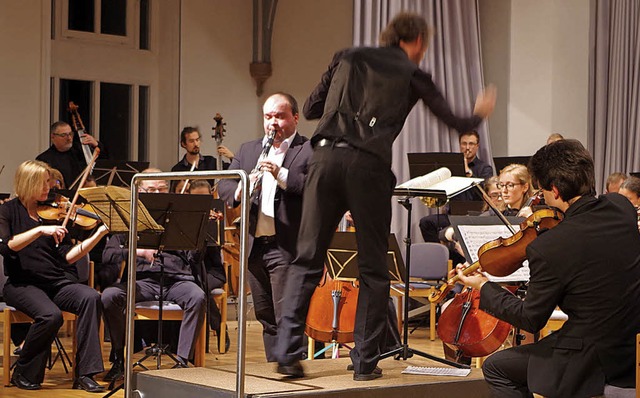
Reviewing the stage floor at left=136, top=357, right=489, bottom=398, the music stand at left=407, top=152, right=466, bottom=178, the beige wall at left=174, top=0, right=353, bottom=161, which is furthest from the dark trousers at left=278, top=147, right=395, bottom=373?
the beige wall at left=174, top=0, right=353, bottom=161

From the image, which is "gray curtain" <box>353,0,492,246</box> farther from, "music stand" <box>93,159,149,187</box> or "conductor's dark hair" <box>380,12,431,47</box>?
"conductor's dark hair" <box>380,12,431,47</box>

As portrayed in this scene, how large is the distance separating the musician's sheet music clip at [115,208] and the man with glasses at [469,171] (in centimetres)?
374

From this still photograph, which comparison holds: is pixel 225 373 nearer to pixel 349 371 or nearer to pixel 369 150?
pixel 349 371

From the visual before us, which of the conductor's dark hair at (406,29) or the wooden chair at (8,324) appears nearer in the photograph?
the conductor's dark hair at (406,29)

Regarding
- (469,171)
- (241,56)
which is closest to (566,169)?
(469,171)

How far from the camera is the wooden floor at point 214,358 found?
217 inches

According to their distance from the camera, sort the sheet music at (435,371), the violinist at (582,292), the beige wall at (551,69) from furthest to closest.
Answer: the beige wall at (551,69)
the sheet music at (435,371)
the violinist at (582,292)

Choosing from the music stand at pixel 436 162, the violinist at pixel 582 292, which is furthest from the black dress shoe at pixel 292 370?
the music stand at pixel 436 162

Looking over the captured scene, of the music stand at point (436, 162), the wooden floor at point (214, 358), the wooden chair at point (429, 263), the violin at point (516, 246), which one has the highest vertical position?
the music stand at point (436, 162)

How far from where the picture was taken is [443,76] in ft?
30.6

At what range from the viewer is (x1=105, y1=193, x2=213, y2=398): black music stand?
5418 millimetres

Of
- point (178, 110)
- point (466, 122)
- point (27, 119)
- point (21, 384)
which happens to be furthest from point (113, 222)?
point (178, 110)

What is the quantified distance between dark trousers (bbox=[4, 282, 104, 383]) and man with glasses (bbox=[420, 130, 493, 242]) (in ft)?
11.9

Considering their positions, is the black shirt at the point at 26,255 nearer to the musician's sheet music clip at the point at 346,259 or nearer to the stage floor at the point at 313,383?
the musician's sheet music clip at the point at 346,259
